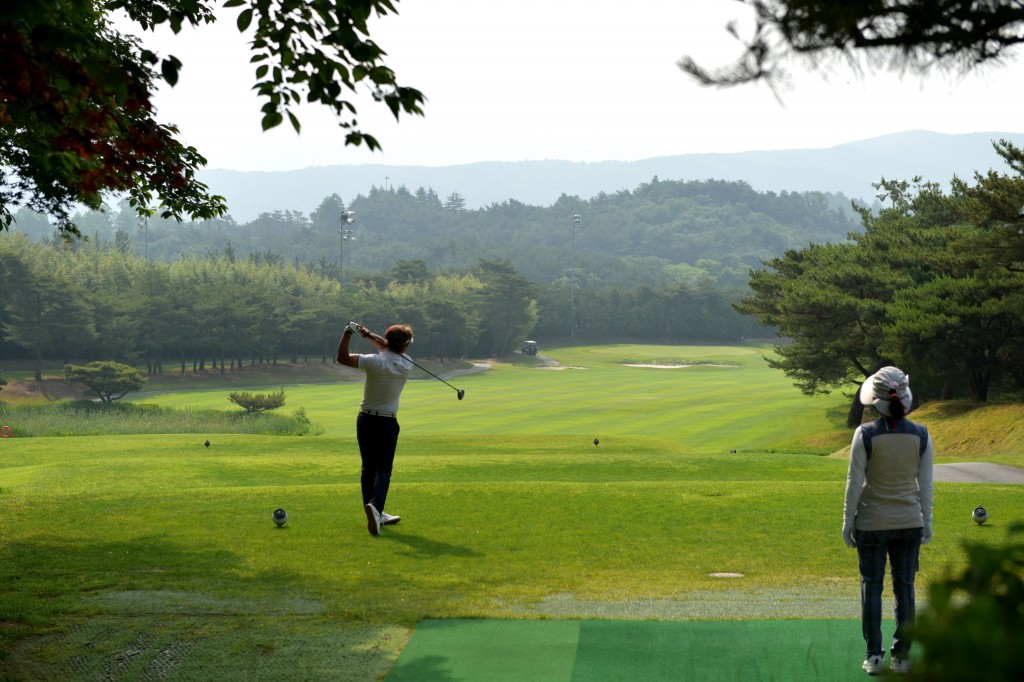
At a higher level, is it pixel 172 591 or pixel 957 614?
pixel 957 614

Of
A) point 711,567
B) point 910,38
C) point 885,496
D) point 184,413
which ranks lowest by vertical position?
point 184,413

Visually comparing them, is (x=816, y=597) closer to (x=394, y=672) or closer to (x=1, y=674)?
(x=394, y=672)

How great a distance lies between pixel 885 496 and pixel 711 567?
12.1 ft

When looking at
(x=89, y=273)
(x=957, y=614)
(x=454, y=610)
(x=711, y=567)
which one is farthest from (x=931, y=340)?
(x=89, y=273)

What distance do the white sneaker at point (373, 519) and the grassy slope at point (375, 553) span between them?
0.89 feet

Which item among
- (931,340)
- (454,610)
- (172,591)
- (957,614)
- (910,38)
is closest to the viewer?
(957,614)

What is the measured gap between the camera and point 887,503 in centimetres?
666

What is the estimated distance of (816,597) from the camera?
8789 millimetres

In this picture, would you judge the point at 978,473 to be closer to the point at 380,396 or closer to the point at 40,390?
the point at 380,396

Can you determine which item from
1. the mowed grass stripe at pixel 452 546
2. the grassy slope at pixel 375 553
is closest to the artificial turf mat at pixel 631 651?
the grassy slope at pixel 375 553

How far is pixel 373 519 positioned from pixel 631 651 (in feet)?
16.1

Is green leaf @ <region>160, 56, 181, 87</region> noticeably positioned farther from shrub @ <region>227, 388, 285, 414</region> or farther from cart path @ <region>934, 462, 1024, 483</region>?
shrub @ <region>227, 388, 285, 414</region>

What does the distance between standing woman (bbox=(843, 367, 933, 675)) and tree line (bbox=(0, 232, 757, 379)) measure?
274 ft

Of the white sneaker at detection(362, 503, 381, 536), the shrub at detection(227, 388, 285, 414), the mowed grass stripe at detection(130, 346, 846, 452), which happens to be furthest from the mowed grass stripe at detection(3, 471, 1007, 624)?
the shrub at detection(227, 388, 285, 414)
